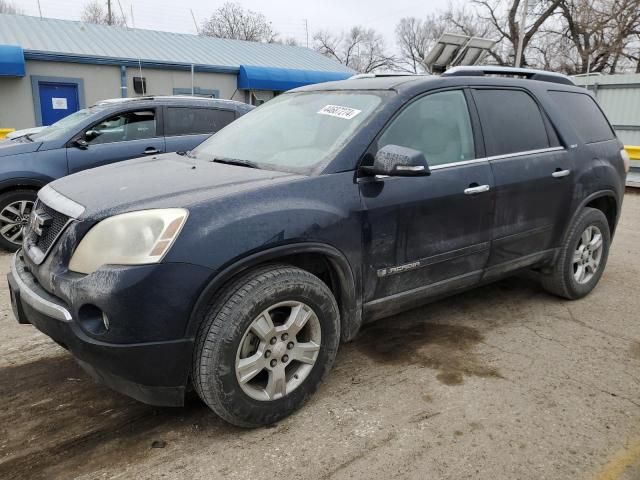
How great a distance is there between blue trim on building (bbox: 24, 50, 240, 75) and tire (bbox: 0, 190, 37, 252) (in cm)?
1159

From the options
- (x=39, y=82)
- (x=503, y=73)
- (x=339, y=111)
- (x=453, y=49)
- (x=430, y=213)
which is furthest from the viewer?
(x=39, y=82)

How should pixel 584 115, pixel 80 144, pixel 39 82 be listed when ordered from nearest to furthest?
1. pixel 584 115
2. pixel 80 144
3. pixel 39 82

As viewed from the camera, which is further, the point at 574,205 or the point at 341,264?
the point at 574,205

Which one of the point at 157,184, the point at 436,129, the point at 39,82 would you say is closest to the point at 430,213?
the point at 436,129

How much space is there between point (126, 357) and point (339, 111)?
6.22 ft

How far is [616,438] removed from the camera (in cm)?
261

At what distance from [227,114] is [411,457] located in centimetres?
583

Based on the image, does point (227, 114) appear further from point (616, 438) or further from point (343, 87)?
point (616, 438)

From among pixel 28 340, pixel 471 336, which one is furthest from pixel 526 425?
pixel 28 340

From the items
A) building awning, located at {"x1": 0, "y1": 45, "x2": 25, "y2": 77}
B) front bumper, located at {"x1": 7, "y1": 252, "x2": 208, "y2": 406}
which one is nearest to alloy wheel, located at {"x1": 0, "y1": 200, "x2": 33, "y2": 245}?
front bumper, located at {"x1": 7, "y1": 252, "x2": 208, "y2": 406}

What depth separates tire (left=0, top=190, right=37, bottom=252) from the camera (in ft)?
19.2

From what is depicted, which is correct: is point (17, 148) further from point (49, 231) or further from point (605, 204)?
point (605, 204)

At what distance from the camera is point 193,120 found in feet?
23.2

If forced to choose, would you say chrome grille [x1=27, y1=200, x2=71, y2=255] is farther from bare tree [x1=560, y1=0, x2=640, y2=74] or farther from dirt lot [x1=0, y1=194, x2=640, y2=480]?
bare tree [x1=560, y1=0, x2=640, y2=74]
